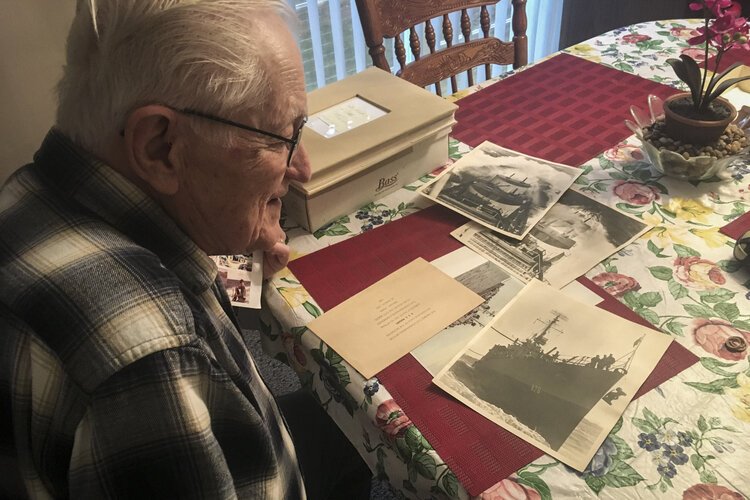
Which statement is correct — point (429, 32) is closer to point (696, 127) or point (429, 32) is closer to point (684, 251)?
point (696, 127)

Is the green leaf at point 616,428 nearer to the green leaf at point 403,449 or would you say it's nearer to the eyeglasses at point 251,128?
the green leaf at point 403,449

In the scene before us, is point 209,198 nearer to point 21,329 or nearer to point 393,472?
point 21,329

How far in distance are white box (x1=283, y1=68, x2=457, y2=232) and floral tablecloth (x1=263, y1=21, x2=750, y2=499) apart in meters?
0.04

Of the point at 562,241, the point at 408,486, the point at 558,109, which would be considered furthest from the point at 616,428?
the point at 558,109

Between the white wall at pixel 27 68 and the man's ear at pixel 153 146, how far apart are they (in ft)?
2.37

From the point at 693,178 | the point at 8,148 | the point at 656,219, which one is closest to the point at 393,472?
the point at 656,219

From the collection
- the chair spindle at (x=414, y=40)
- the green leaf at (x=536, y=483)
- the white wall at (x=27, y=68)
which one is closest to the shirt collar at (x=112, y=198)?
the green leaf at (x=536, y=483)

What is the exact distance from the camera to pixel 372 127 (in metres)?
1.04

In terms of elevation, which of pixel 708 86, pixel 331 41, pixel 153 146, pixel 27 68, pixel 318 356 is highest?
pixel 153 146

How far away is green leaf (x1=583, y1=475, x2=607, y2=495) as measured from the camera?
0.62m

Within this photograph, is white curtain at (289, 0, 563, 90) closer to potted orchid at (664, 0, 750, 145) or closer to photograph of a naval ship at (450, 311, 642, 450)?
potted orchid at (664, 0, 750, 145)

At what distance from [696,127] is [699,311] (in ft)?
1.20

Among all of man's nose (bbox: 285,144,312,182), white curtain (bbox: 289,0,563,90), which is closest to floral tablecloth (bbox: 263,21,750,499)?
man's nose (bbox: 285,144,312,182)

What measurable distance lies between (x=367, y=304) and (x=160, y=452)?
382 millimetres
